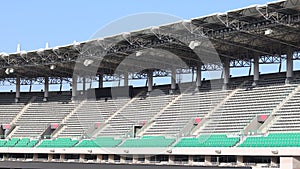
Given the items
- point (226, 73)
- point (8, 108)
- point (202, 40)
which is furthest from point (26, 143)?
point (202, 40)

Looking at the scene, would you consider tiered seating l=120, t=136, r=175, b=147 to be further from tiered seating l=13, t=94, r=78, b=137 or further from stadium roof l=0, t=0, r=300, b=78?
tiered seating l=13, t=94, r=78, b=137

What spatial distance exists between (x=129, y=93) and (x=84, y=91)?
5770mm

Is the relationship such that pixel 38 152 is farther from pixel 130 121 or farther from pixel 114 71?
pixel 114 71

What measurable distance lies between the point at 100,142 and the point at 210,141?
11.1 metres

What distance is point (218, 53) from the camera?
47.6 m

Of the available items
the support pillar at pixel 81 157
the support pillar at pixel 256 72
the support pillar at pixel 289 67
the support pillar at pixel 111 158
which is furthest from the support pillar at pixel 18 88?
the support pillar at pixel 289 67

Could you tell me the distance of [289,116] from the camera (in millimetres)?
Result: 39188

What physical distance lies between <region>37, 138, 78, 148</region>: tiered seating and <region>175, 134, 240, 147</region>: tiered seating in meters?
10.8

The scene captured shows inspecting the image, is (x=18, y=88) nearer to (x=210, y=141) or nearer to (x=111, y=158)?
(x=111, y=158)

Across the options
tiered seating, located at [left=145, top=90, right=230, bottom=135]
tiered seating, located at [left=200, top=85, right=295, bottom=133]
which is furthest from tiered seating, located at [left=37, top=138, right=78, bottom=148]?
tiered seating, located at [left=200, top=85, right=295, bottom=133]

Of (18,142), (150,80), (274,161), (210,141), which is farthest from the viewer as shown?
(150,80)

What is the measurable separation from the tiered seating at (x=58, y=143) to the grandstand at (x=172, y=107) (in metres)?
0.11

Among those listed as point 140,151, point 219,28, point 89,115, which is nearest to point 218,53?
point 219,28

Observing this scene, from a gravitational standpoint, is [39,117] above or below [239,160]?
above
